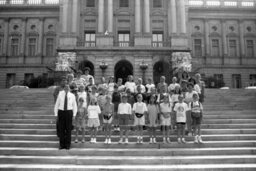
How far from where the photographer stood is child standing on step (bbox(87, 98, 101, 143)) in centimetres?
987

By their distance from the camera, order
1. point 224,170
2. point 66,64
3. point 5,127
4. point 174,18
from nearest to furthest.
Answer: point 224,170
point 5,127
point 66,64
point 174,18

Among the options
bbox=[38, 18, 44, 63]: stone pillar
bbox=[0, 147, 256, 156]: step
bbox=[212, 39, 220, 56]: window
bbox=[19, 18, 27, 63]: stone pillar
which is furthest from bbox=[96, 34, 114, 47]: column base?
bbox=[0, 147, 256, 156]: step

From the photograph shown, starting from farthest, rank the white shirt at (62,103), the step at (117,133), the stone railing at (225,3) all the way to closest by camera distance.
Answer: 1. the stone railing at (225,3)
2. the step at (117,133)
3. the white shirt at (62,103)

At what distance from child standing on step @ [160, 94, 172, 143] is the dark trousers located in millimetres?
3574

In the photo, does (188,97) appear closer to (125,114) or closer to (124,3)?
(125,114)

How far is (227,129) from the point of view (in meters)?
11.3

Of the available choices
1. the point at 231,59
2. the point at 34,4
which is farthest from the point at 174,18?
the point at 34,4

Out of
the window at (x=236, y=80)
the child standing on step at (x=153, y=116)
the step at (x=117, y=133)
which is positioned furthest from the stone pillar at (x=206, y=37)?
the child standing on step at (x=153, y=116)

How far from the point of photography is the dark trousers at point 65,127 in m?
9.25

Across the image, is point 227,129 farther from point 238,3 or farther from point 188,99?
point 238,3

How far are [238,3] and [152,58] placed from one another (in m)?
26.5

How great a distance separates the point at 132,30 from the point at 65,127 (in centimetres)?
3177

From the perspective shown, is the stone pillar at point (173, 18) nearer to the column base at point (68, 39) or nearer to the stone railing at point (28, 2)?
the column base at point (68, 39)

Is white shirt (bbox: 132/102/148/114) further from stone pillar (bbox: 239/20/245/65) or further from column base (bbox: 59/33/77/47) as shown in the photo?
stone pillar (bbox: 239/20/245/65)
